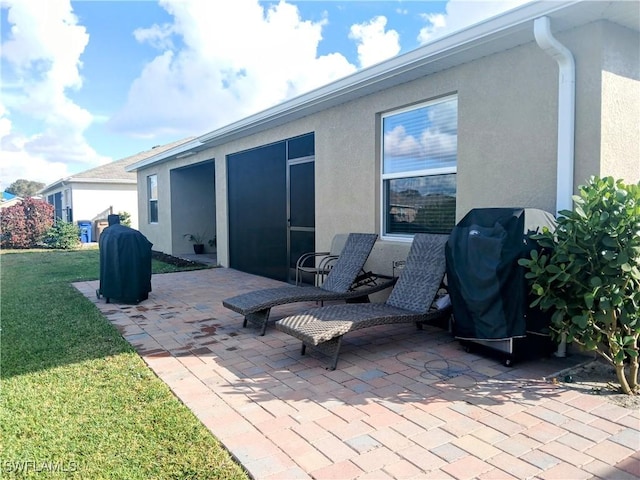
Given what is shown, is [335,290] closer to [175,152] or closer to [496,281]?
[496,281]

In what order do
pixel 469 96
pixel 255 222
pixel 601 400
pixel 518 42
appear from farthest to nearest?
pixel 255 222 → pixel 469 96 → pixel 518 42 → pixel 601 400

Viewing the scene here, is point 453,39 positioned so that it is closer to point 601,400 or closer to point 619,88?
point 619,88

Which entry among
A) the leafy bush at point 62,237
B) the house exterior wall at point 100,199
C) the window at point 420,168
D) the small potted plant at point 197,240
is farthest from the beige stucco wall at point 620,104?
the house exterior wall at point 100,199

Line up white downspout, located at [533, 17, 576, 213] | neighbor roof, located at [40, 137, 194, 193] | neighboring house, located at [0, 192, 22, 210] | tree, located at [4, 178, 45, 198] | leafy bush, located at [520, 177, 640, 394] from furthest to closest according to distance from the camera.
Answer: tree, located at [4, 178, 45, 198] → neighbor roof, located at [40, 137, 194, 193] → neighboring house, located at [0, 192, 22, 210] → white downspout, located at [533, 17, 576, 213] → leafy bush, located at [520, 177, 640, 394]

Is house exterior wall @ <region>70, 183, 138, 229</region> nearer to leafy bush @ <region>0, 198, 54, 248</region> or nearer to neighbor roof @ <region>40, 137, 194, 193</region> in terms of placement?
neighbor roof @ <region>40, 137, 194, 193</region>

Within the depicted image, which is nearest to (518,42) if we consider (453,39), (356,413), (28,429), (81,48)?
(453,39)

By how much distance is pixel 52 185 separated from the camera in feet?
89.0

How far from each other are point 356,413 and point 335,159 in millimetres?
4874

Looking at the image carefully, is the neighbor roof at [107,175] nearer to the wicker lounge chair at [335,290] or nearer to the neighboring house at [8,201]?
the neighboring house at [8,201]

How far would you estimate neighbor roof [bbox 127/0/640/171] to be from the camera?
151 inches

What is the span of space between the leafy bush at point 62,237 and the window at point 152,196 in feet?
13.5

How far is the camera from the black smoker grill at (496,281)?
3822mm

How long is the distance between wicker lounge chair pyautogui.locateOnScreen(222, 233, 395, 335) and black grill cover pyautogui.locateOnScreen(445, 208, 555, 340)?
1535 mm

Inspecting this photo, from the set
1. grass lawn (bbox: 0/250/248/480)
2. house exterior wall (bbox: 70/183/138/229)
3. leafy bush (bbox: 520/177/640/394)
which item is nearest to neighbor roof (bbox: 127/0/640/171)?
leafy bush (bbox: 520/177/640/394)
